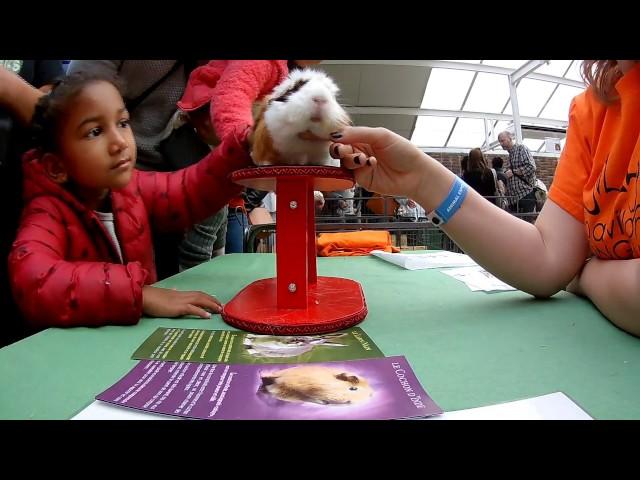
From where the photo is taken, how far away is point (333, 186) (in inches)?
28.7

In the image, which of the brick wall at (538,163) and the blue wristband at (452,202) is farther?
the brick wall at (538,163)

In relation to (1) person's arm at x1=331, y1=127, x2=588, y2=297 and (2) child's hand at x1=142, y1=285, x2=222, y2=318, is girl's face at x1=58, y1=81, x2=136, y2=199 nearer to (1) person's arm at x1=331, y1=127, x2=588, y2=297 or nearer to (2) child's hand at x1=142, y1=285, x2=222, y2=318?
(2) child's hand at x1=142, y1=285, x2=222, y2=318

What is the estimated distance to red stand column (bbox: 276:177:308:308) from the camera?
613 millimetres

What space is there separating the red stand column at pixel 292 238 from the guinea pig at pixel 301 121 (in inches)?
2.4

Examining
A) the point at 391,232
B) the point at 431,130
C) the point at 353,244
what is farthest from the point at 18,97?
the point at 431,130

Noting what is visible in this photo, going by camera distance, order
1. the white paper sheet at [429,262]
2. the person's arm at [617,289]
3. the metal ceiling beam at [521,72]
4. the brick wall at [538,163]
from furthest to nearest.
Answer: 1. the brick wall at [538,163]
2. the metal ceiling beam at [521,72]
3. the white paper sheet at [429,262]
4. the person's arm at [617,289]

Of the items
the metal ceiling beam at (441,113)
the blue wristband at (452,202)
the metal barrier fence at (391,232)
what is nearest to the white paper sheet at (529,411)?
the blue wristband at (452,202)

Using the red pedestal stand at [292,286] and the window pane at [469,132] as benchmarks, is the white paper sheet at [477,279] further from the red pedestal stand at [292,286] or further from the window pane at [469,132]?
the window pane at [469,132]

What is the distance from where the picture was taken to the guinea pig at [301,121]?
0.60 m

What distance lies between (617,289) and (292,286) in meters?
0.43

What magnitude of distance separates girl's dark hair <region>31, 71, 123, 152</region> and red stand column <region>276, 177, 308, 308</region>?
399mm

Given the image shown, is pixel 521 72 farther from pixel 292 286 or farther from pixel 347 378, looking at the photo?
pixel 347 378

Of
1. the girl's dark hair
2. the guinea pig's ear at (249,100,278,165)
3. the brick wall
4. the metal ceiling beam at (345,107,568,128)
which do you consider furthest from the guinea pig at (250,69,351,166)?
the brick wall

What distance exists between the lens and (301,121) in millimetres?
606
